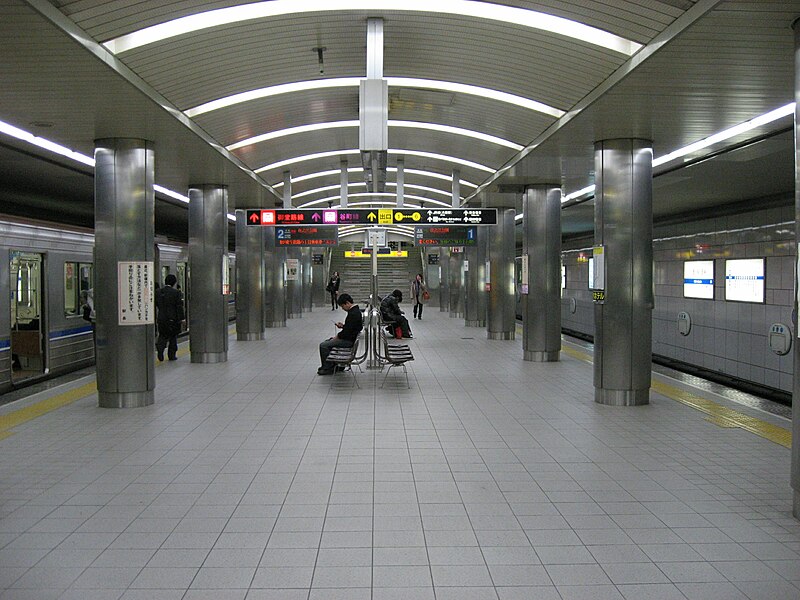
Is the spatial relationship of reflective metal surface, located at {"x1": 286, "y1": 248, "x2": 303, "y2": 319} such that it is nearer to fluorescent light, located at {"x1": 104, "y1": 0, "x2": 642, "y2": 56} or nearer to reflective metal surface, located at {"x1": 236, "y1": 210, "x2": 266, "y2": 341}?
reflective metal surface, located at {"x1": 236, "y1": 210, "x2": 266, "y2": 341}

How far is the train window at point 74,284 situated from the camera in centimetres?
1236

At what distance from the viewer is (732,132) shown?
8609mm

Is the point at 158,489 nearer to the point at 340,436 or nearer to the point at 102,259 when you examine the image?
the point at 340,436

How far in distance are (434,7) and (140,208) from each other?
4764 mm

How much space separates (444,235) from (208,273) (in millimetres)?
7094

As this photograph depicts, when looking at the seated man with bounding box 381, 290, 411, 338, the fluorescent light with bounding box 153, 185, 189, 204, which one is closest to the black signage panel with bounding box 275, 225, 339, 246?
the seated man with bounding box 381, 290, 411, 338

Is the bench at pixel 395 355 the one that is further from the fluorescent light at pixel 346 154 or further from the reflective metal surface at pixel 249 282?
the reflective metal surface at pixel 249 282

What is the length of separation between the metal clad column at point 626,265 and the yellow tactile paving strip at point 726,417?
75cm

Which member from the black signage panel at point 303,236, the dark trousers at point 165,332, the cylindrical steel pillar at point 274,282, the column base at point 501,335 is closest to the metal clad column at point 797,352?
the dark trousers at point 165,332

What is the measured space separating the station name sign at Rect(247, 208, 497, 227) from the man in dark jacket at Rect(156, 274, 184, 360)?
2.06m

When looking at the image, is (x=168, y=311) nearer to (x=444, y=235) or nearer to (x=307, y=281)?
(x=444, y=235)

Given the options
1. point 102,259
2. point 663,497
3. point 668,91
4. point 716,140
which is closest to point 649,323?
point 716,140

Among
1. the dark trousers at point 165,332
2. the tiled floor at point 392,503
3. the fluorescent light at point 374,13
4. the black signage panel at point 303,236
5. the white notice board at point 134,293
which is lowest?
the tiled floor at point 392,503

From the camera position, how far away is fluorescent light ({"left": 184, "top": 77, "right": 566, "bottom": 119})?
905 cm
